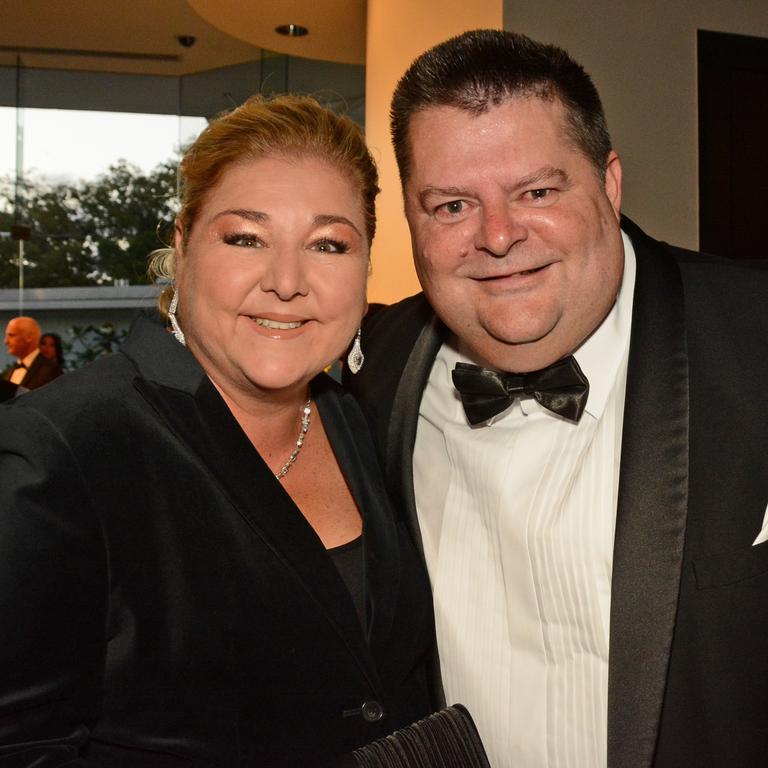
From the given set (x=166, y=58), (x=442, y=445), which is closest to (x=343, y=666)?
(x=442, y=445)

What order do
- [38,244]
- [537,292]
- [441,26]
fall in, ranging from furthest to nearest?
[38,244] < [441,26] < [537,292]

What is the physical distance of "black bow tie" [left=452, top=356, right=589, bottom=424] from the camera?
1.81 metres

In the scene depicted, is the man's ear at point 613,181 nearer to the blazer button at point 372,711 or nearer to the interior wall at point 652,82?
the blazer button at point 372,711

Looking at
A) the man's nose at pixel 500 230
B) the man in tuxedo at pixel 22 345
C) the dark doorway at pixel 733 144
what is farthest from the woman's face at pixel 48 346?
the man's nose at pixel 500 230

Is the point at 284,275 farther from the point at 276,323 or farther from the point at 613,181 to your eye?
the point at 613,181

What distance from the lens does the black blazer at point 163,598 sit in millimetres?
1340

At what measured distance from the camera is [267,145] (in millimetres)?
1788

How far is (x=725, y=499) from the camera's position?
1578mm

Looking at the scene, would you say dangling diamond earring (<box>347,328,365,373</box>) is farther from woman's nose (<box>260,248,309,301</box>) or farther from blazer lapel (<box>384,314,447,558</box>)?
woman's nose (<box>260,248,309,301</box>)

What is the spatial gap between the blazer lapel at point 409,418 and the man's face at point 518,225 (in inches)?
12.6

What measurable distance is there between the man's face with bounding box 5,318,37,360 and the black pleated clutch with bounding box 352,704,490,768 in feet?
25.4

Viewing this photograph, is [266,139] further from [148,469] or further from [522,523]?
[522,523]

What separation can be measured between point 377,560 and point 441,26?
11.6 ft

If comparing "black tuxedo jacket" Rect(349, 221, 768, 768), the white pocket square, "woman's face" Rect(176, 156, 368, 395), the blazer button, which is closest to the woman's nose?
"woman's face" Rect(176, 156, 368, 395)
